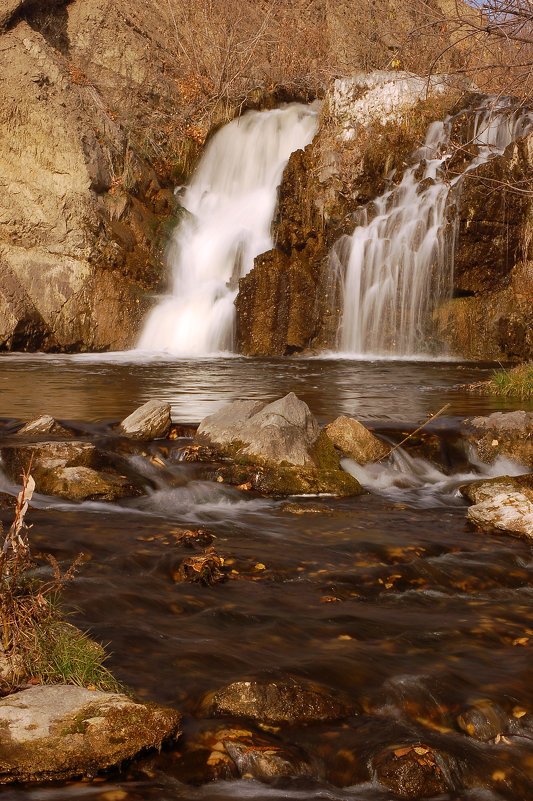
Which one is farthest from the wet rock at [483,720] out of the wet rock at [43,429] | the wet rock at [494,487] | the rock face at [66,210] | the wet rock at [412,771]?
the rock face at [66,210]

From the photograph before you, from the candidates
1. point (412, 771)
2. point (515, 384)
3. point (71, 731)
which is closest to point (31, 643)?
point (71, 731)

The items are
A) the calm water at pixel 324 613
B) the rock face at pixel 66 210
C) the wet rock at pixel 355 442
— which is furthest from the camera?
the rock face at pixel 66 210

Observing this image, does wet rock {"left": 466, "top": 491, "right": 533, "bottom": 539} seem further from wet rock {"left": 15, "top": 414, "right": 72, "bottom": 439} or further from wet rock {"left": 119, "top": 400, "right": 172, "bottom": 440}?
wet rock {"left": 15, "top": 414, "right": 72, "bottom": 439}

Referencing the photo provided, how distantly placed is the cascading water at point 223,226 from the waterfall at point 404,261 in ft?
9.41

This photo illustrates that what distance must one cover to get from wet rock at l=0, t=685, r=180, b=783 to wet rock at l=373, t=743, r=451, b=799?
80 centimetres

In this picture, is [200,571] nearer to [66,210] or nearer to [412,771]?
[412,771]

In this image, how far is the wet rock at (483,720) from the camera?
3.29 metres

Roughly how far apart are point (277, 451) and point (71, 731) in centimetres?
441

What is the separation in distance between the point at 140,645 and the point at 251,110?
22.3 meters

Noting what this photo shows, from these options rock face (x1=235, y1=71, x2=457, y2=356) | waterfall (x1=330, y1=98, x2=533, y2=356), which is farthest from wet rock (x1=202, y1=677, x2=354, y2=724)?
rock face (x1=235, y1=71, x2=457, y2=356)

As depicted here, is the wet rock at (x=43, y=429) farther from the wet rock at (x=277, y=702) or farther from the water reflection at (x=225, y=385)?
the wet rock at (x=277, y=702)

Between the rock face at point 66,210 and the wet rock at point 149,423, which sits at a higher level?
the rock face at point 66,210

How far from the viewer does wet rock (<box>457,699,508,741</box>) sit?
3.29 meters

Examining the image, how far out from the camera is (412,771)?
296 centimetres
